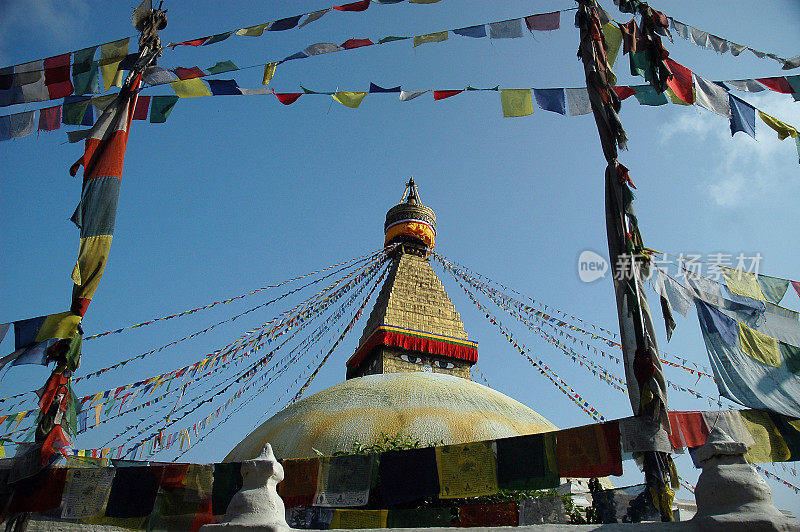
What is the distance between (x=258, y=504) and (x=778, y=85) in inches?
→ 340

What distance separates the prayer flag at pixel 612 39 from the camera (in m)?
6.59

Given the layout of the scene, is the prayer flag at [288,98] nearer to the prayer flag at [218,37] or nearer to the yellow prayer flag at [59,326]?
the prayer flag at [218,37]

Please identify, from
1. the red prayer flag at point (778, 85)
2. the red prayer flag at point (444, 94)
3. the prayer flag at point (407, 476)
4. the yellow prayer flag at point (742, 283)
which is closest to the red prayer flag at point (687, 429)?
the yellow prayer flag at point (742, 283)

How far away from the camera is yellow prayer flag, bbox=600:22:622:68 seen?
21.6ft

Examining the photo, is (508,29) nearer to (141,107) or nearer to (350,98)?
(350,98)

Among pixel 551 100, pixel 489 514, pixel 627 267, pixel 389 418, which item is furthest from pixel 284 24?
pixel 489 514

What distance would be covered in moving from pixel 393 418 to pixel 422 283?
34.5 ft

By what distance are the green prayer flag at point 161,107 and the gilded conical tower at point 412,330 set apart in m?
10.4

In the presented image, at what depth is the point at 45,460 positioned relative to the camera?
5375mm

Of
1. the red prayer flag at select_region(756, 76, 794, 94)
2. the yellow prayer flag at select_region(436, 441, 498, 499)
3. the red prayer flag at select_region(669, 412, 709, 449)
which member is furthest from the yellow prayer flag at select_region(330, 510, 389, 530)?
the red prayer flag at select_region(756, 76, 794, 94)

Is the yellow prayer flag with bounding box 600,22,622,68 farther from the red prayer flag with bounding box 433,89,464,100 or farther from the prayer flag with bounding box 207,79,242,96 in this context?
the prayer flag with bounding box 207,79,242,96

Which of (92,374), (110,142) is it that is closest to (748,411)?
(110,142)

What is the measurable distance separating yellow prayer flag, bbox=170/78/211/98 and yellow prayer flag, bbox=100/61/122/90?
0.83 metres

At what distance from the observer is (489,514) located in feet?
21.2
